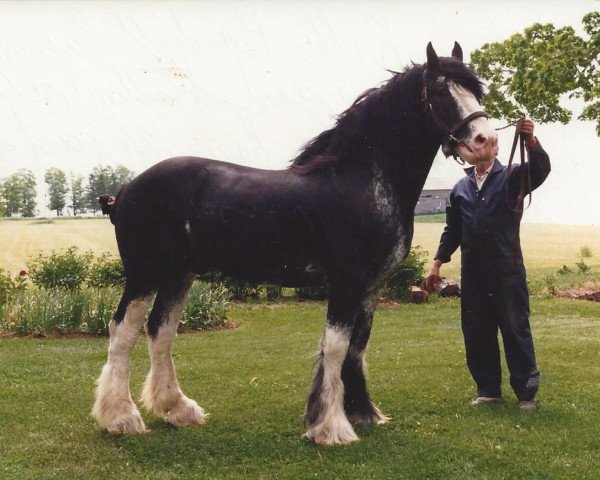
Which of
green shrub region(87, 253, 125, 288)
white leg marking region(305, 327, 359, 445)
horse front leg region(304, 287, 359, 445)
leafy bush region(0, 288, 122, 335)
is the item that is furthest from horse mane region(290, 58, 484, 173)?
green shrub region(87, 253, 125, 288)

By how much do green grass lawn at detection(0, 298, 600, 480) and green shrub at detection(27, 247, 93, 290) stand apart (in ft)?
13.7

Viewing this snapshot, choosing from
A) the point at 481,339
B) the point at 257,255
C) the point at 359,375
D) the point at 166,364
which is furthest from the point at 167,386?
the point at 481,339

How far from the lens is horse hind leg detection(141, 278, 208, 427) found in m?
5.31

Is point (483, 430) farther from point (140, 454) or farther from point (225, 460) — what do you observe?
point (140, 454)

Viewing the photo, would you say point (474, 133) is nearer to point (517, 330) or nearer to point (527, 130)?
point (527, 130)

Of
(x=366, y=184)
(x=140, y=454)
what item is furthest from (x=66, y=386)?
(x=366, y=184)

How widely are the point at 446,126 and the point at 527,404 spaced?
2694 mm

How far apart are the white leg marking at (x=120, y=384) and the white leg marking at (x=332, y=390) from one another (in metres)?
1.47

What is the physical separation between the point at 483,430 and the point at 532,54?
14114mm

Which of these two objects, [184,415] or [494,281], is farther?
[494,281]

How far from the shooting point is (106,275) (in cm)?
1398

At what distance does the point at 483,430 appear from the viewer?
512 centimetres

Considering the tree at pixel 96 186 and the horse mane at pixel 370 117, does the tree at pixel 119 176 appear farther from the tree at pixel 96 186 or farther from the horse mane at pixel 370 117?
the horse mane at pixel 370 117

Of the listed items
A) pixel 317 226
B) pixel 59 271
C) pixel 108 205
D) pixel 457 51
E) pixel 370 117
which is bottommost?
pixel 59 271
